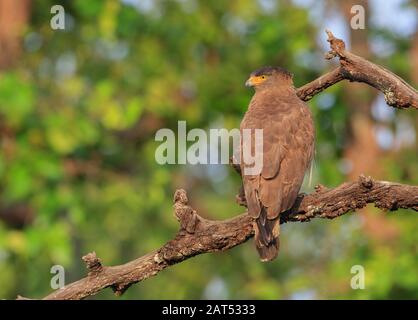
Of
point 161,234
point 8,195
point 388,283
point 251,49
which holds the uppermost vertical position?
point 251,49

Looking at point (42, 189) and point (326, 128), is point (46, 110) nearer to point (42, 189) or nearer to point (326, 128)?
point (42, 189)

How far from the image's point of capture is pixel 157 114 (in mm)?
11781

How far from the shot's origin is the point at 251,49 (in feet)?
39.5

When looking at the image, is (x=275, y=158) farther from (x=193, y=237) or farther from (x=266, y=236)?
(x=193, y=237)

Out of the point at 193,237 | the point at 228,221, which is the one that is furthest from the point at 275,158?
the point at 193,237

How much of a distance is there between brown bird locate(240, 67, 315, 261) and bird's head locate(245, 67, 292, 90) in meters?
0.06

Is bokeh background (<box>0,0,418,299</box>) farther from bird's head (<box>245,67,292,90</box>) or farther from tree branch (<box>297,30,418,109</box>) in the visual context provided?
tree branch (<box>297,30,418,109</box>)

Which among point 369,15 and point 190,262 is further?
point 190,262

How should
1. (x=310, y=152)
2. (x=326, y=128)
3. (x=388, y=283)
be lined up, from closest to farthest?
1. (x=310, y=152)
2. (x=388, y=283)
3. (x=326, y=128)

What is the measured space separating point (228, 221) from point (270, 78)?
1.89m

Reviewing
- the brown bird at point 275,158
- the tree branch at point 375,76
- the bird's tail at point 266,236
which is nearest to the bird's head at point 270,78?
the brown bird at point 275,158

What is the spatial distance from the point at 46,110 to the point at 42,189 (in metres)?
1.01

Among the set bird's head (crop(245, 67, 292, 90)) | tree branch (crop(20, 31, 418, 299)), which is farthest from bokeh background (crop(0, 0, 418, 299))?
tree branch (crop(20, 31, 418, 299))
